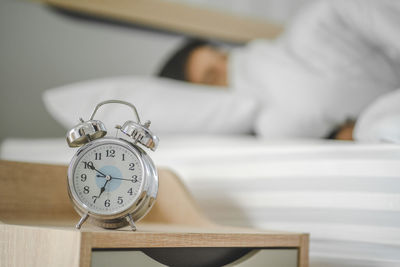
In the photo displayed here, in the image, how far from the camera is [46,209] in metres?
0.97

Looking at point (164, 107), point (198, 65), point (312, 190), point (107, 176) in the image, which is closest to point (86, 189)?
point (107, 176)

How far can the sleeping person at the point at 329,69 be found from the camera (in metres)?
1.38

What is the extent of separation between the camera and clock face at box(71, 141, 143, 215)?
0.72 m

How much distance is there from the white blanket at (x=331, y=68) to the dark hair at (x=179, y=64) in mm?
395

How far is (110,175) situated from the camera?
735mm

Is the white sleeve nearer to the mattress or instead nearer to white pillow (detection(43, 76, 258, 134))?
white pillow (detection(43, 76, 258, 134))

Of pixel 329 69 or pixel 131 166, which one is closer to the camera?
pixel 131 166

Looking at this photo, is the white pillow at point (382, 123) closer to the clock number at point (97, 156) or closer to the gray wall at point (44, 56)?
the clock number at point (97, 156)

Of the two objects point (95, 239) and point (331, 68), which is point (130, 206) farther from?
point (331, 68)

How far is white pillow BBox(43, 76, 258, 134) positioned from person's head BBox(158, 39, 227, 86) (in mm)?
353

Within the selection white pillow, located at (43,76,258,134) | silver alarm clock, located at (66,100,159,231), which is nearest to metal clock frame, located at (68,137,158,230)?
silver alarm clock, located at (66,100,159,231)

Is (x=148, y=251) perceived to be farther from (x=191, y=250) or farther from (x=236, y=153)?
(x=236, y=153)

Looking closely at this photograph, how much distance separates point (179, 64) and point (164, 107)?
0.44m

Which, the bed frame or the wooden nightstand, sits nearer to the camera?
the wooden nightstand
